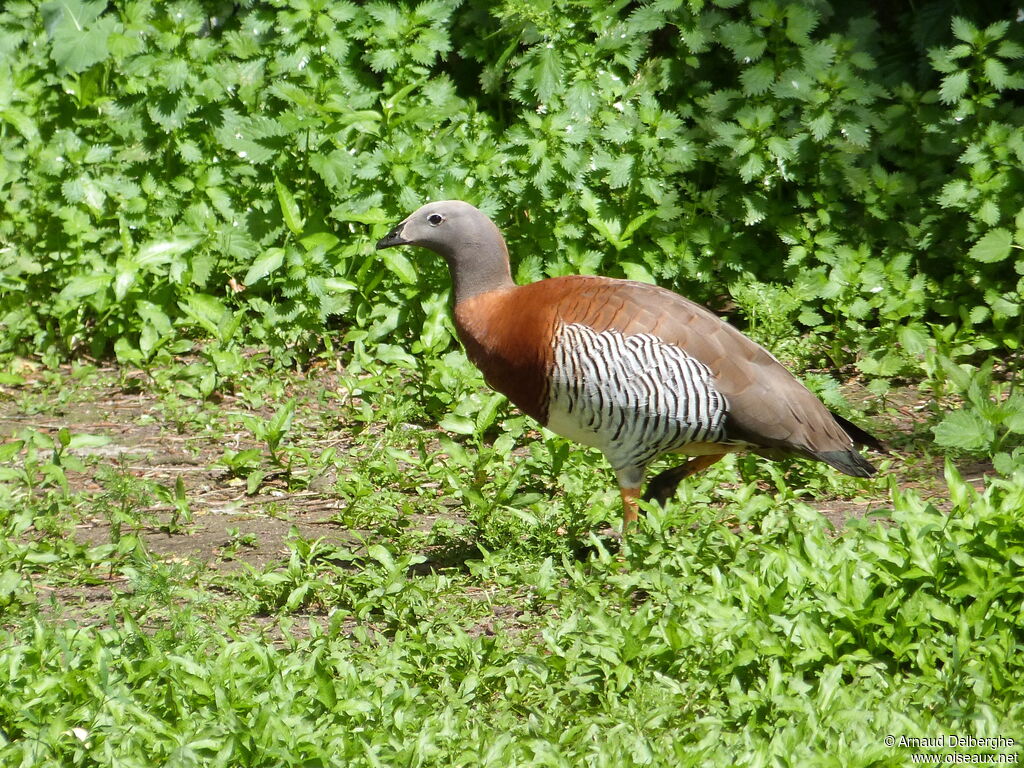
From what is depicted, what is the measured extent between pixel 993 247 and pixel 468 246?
3.00 meters

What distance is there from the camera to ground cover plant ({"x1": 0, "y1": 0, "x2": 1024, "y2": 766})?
494 centimetres

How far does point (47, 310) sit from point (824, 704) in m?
5.39

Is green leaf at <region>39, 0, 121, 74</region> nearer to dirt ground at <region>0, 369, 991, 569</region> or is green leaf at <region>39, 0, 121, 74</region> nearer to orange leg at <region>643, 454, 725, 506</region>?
dirt ground at <region>0, 369, 991, 569</region>

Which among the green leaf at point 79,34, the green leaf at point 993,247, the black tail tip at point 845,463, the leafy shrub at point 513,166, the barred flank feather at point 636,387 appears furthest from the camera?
the green leaf at point 79,34

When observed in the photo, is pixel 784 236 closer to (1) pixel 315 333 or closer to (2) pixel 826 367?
(2) pixel 826 367

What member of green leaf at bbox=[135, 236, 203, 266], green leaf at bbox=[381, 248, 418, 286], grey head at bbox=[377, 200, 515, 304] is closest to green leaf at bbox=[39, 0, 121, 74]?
green leaf at bbox=[135, 236, 203, 266]

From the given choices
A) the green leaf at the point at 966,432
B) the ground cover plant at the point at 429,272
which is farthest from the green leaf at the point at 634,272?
the green leaf at the point at 966,432

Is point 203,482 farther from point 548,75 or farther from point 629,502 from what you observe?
point 548,75

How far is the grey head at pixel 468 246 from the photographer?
5270 millimetres

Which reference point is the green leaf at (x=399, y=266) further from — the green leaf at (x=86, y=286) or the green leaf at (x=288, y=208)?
the green leaf at (x=86, y=286)

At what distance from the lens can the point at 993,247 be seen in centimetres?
651

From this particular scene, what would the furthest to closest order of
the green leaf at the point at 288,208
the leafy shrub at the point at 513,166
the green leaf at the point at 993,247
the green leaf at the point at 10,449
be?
the green leaf at the point at 288,208 → the leafy shrub at the point at 513,166 → the green leaf at the point at 993,247 → the green leaf at the point at 10,449

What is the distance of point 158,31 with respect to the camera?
271 inches

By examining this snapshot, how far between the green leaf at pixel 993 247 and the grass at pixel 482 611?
137 cm
